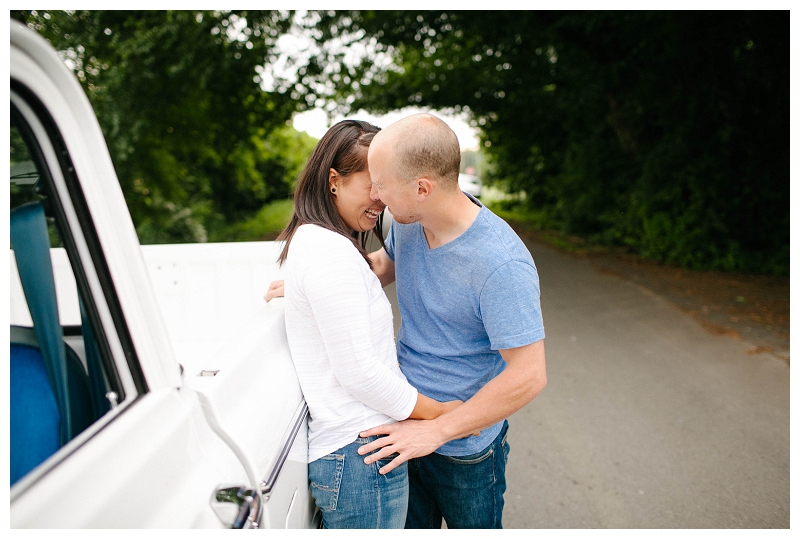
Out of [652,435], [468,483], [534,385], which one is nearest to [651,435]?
[652,435]

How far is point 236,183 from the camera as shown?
74.7ft

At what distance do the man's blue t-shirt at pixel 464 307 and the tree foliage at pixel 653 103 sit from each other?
27.0 feet

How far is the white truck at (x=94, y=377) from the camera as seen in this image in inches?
35.4

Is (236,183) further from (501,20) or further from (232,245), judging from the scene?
(232,245)

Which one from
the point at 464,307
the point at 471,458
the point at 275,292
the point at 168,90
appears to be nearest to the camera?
the point at 464,307

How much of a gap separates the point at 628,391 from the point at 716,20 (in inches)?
275

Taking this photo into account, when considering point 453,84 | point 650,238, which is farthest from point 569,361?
point 453,84

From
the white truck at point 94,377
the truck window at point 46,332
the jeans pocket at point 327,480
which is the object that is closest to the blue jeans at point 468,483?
the jeans pocket at point 327,480

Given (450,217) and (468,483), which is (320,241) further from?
(468,483)

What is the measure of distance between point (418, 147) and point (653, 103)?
9771 mm

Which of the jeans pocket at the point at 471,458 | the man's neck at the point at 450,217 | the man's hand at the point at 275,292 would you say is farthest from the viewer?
the man's hand at the point at 275,292

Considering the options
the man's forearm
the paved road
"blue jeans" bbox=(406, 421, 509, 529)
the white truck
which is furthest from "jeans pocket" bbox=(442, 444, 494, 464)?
the paved road

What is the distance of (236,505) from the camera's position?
1.10 m

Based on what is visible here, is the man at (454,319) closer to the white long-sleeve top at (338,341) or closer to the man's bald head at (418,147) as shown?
the man's bald head at (418,147)
